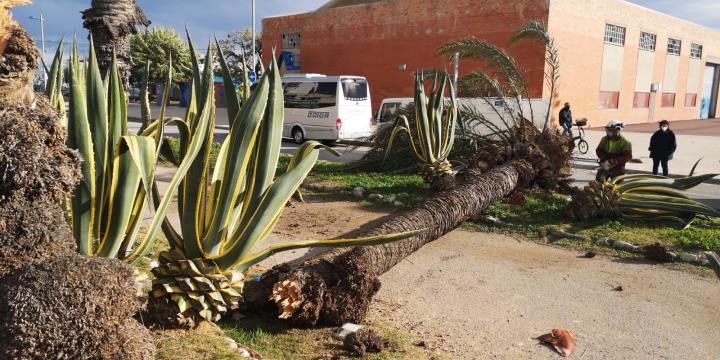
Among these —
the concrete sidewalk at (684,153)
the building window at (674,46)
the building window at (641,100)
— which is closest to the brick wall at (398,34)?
the concrete sidewalk at (684,153)

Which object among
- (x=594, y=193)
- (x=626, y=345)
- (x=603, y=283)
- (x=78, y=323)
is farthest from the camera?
(x=594, y=193)

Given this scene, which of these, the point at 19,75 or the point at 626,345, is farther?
the point at 626,345

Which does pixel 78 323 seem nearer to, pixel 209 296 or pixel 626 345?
pixel 209 296

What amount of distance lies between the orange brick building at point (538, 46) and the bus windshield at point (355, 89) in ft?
27.7

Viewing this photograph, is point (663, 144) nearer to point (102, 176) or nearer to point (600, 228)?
point (600, 228)

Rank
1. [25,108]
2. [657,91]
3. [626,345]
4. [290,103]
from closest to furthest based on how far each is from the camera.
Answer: [25,108] < [626,345] < [290,103] < [657,91]

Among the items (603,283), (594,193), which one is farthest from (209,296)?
(594,193)

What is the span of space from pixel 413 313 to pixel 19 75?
3.08 meters

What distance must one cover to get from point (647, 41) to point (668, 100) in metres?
5.67

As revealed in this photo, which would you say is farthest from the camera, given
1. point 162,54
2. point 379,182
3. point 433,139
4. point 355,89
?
point 162,54

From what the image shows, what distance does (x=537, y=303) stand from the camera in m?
4.52

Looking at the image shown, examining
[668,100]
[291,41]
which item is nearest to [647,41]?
[668,100]

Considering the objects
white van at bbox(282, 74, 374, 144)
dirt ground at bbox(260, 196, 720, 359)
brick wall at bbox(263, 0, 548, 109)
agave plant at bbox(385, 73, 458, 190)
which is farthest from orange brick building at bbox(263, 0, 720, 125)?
dirt ground at bbox(260, 196, 720, 359)

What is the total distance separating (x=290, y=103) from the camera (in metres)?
19.1
